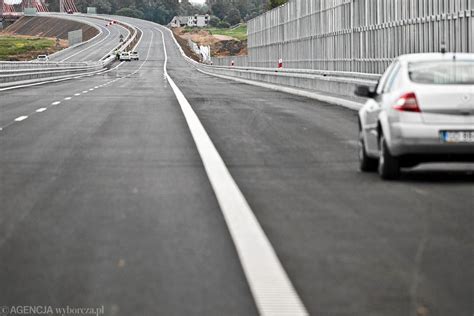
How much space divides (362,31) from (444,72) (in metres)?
30.3

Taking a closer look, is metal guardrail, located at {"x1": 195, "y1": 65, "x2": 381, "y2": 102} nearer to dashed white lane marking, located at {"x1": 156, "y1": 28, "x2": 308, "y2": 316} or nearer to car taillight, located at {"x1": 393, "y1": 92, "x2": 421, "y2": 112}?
car taillight, located at {"x1": 393, "y1": 92, "x2": 421, "y2": 112}

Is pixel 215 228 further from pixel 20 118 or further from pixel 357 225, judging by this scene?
pixel 20 118

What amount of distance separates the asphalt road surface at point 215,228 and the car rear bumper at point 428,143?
1.15 feet

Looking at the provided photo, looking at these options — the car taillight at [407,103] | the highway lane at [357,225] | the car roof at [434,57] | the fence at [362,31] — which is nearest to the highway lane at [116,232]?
the highway lane at [357,225]

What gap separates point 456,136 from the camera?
487 inches

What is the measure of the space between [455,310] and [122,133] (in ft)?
47.6

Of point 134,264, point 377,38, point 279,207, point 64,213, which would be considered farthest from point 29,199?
point 377,38

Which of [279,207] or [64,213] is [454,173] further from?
[64,213]

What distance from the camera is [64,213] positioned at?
9914mm

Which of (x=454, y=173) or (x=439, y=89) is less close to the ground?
(x=439, y=89)

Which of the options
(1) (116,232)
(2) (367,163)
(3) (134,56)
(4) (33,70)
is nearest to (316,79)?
(2) (367,163)

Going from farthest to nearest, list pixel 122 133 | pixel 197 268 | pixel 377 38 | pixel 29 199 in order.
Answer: pixel 377 38 → pixel 122 133 → pixel 29 199 → pixel 197 268

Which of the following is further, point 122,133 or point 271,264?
point 122,133

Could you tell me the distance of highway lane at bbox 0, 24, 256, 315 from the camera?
6.50m
